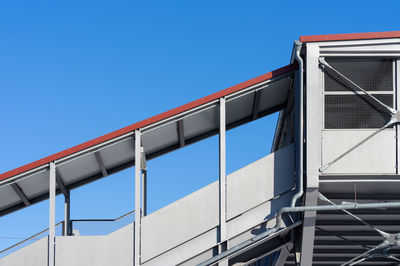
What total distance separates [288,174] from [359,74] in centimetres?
242

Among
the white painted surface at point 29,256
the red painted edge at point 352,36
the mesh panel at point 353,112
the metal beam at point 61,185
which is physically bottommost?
the white painted surface at point 29,256

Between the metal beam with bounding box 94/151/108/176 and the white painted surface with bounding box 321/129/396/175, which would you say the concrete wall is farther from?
the metal beam with bounding box 94/151/108/176

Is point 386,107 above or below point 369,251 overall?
above

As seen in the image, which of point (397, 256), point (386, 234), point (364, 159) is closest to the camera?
point (364, 159)

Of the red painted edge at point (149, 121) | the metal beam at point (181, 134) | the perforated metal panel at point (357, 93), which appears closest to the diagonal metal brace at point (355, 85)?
the perforated metal panel at point (357, 93)

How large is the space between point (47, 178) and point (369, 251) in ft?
23.0

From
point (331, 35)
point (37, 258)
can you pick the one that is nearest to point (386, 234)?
point (331, 35)

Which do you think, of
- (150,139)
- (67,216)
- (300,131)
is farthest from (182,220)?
(67,216)

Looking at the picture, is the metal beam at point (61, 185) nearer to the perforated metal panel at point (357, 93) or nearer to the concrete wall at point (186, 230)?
the concrete wall at point (186, 230)

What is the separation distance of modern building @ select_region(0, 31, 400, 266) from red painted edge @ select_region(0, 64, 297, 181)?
0.02 meters

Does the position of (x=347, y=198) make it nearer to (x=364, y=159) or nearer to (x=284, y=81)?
(x=364, y=159)

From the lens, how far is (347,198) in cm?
1418

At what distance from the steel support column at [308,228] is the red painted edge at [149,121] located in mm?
2445

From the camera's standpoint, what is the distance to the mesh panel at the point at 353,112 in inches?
535
